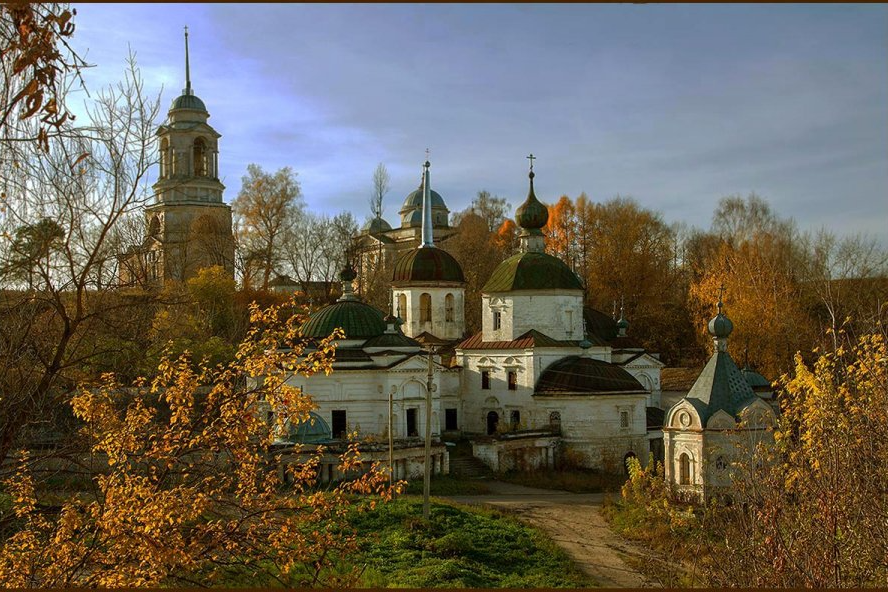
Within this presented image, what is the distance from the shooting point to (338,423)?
29.5 metres

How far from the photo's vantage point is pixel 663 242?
52938 mm

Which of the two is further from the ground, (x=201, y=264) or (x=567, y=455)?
(x=201, y=264)

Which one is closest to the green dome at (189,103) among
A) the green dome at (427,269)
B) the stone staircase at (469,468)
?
the green dome at (427,269)

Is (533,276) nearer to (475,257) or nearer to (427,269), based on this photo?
(427,269)

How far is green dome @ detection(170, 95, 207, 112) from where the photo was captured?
44.9 meters

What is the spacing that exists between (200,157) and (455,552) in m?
31.3

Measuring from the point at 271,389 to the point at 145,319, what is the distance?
159cm

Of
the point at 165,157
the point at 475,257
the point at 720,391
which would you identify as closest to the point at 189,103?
the point at 475,257

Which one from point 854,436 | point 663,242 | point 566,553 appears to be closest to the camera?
point 854,436

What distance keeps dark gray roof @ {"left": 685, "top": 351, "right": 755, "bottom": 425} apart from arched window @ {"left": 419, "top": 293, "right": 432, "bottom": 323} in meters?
15.5

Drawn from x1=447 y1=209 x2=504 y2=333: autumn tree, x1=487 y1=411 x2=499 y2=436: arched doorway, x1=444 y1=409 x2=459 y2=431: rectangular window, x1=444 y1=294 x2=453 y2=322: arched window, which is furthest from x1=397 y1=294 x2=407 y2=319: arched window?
x1=447 y1=209 x2=504 y2=333: autumn tree

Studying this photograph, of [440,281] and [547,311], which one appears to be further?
[440,281]

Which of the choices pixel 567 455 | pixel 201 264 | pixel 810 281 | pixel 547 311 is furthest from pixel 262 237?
pixel 810 281

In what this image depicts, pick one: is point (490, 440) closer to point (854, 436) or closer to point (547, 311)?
point (547, 311)
